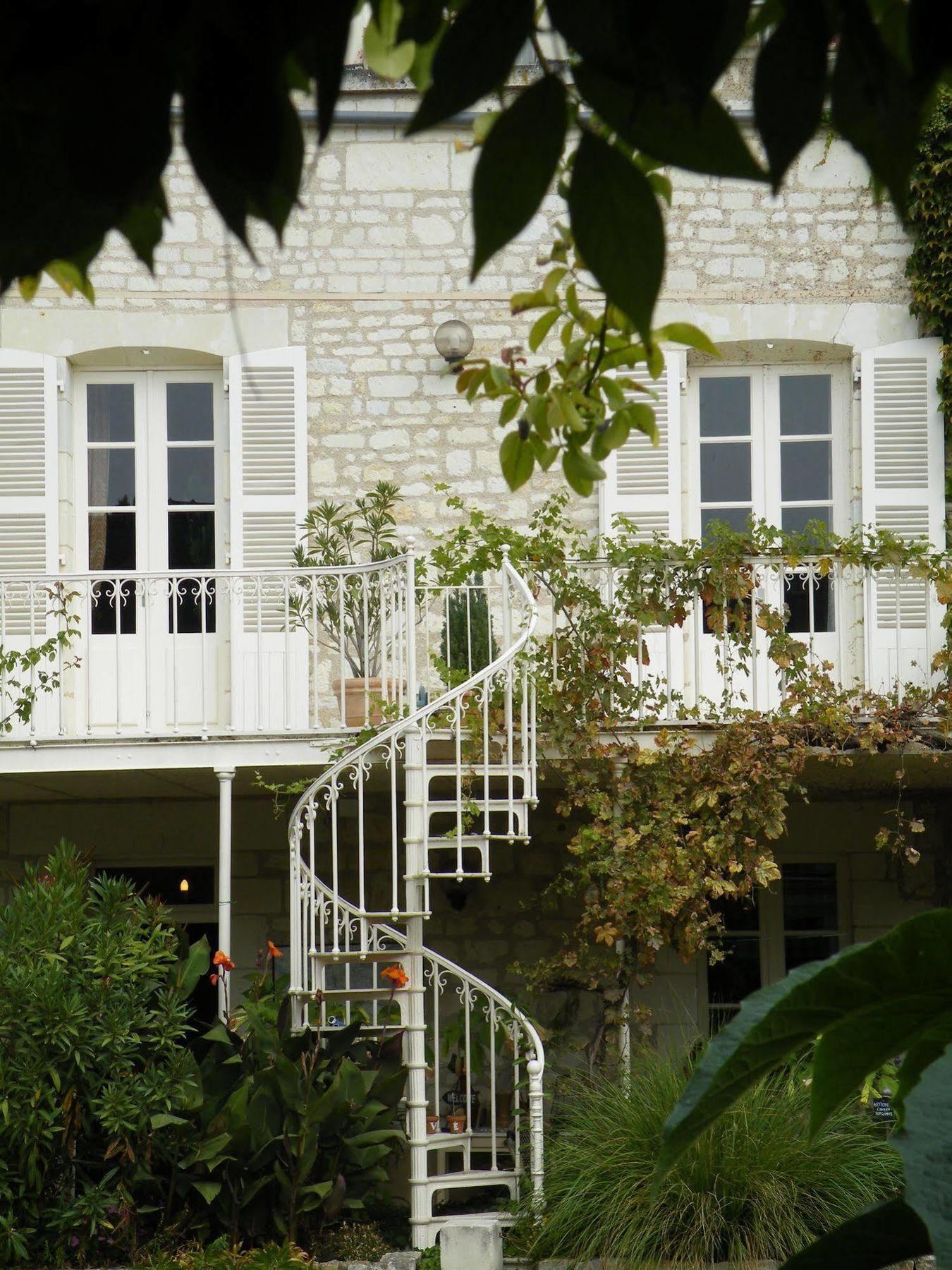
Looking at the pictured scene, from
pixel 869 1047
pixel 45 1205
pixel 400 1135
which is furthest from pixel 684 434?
pixel 869 1047

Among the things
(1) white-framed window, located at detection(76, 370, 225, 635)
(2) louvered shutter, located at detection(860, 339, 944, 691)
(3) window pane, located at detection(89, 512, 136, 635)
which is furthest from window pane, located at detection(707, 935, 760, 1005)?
(3) window pane, located at detection(89, 512, 136, 635)

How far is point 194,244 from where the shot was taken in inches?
359

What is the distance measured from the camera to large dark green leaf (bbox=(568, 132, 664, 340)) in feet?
2.41

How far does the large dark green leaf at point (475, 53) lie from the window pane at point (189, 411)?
8806 mm

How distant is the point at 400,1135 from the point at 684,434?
4.33m

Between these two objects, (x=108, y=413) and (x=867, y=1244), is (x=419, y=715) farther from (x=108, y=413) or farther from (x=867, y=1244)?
(x=867, y=1244)

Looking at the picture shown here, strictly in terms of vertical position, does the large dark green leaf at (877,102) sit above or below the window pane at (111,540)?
below

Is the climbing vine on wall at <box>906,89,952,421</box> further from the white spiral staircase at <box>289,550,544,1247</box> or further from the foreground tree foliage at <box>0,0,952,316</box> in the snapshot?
the foreground tree foliage at <box>0,0,952,316</box>

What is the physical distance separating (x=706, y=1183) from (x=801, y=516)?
4.34 m

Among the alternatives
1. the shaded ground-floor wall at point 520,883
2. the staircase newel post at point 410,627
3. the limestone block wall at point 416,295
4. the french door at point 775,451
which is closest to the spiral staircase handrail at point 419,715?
the staircase newel post at point 410,627

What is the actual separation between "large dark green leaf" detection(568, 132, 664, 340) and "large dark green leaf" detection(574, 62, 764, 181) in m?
0.02

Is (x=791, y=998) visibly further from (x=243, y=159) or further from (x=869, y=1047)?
(x=243, y=159)

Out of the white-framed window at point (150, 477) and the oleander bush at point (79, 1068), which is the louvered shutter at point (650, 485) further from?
the oleander bush at point (79, 1068)

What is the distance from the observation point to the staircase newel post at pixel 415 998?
22.3 feet
